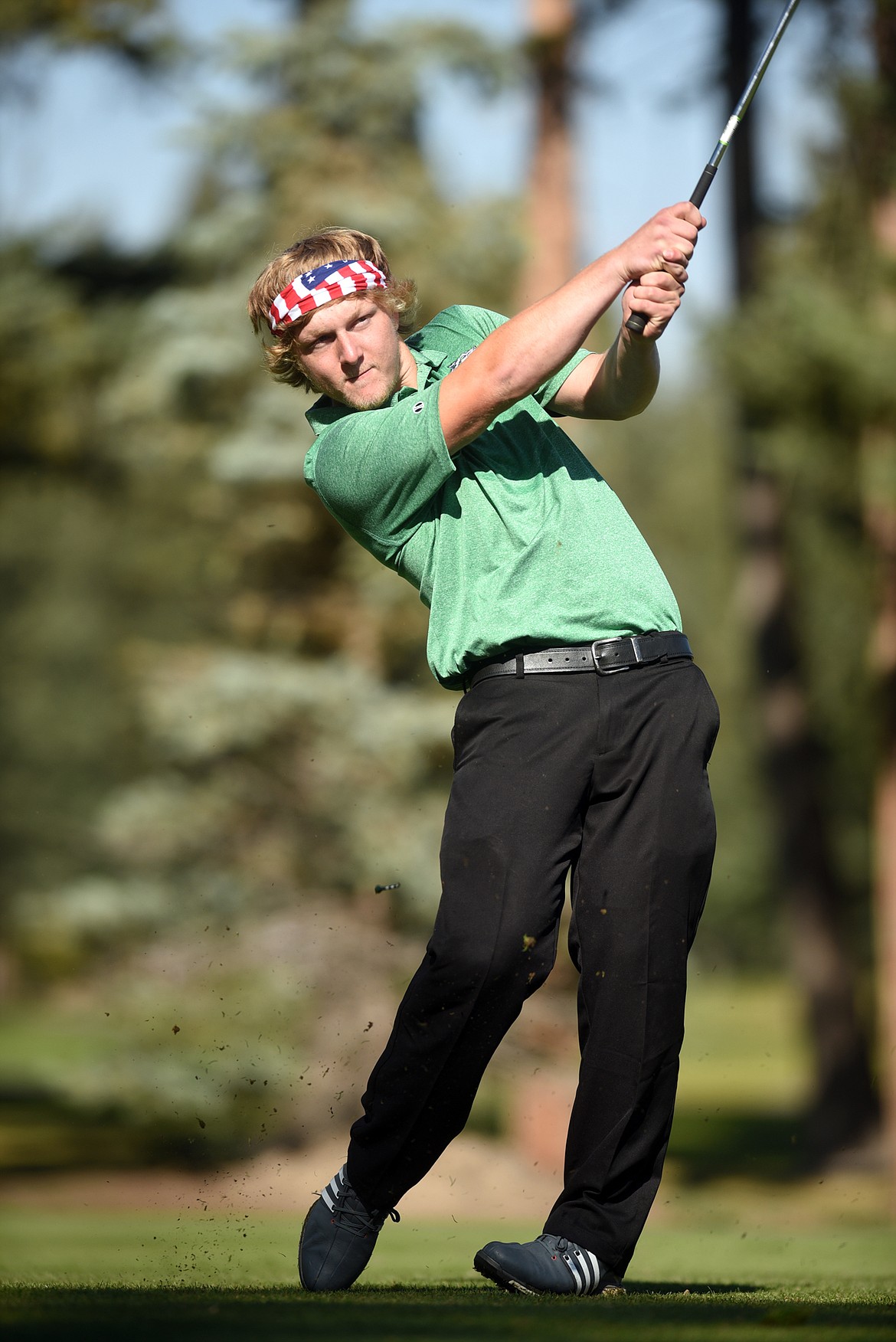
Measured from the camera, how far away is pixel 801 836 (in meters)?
15.9

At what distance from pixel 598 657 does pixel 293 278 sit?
3.58 feet

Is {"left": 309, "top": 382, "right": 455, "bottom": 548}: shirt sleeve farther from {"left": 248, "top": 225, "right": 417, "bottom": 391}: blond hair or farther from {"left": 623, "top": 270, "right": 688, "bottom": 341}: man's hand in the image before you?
{"left": 623, "top": 270, "right": 688, "bottom": 341}: man's hand

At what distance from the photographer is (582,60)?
14859 millimetres

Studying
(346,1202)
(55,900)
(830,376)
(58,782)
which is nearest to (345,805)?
(55,900)

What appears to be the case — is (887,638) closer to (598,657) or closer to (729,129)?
(729,129)

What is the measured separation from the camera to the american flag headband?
3.46 m

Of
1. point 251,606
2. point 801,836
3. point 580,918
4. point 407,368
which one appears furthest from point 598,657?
point 801,836

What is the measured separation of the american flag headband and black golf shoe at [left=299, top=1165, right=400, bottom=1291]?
186cm

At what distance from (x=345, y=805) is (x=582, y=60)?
7.24 metres

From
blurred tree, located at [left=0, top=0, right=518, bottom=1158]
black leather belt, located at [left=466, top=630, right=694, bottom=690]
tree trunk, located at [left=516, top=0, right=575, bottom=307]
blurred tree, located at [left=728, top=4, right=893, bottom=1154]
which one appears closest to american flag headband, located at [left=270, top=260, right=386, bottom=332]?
black leather belt, located at [left=466, top=630, right=694, bottom=690]

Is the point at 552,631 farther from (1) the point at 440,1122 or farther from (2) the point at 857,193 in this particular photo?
(2) the point at 857,193

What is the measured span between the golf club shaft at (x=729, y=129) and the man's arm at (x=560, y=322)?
0.09m

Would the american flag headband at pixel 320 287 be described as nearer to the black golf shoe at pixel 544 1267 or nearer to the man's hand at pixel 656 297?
the man's hand at pixel 656 297

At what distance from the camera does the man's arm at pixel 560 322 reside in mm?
3121
